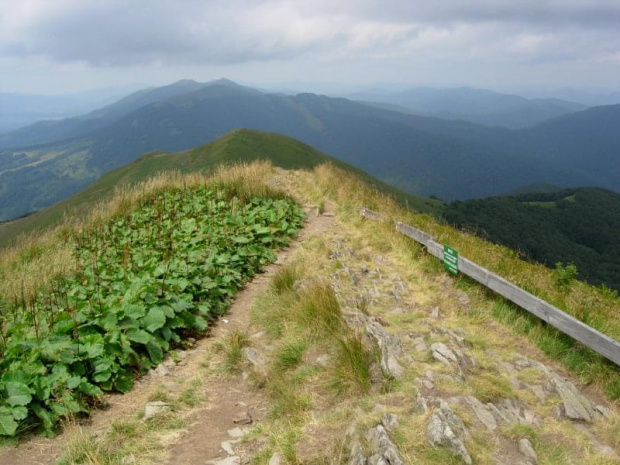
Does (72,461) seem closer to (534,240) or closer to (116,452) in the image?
(116,452)

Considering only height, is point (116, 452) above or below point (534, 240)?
above

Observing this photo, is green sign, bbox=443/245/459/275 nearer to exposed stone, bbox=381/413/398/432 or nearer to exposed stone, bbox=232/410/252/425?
exposed stone, bbox=381/413/398/432

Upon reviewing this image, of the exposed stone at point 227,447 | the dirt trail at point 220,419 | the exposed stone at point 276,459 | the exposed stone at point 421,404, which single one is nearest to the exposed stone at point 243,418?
the dirt trail at point 220,419

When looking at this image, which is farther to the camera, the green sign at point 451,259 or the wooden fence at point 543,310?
the green sign at point 451,259

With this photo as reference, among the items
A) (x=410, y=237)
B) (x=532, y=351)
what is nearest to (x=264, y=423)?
(x=532, y=351)

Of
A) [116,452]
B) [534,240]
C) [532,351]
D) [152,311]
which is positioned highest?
[152,311]

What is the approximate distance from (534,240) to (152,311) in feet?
473

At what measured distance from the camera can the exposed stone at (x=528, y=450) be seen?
380cm

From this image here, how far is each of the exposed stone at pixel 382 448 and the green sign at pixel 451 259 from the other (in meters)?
5.14

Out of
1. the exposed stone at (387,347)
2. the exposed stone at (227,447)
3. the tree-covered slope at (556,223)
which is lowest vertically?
the tree-covered slope at (556,223)

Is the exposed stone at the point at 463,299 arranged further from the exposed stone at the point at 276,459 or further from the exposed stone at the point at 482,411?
the exposed stone at the point at 276,459

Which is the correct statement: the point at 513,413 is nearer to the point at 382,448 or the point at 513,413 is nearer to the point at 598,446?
the point at 598,446

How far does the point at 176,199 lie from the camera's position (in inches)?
613

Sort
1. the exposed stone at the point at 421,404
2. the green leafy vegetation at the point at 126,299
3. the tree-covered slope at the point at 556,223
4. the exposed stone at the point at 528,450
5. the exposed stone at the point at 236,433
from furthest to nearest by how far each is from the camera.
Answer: the tree-covered slope at the point at 556,223, the green leafy vegetation at the point at 126,299, the exposed stone at the point at 236,433, the exposed stone at the point at 421,404, the exposed stone at the point at 528,450
